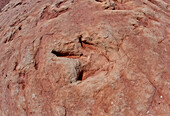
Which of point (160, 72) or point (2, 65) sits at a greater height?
point (2, 65)

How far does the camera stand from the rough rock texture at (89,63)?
2621 mm

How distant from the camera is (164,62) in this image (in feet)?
9.57

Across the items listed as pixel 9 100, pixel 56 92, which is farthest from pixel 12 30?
pixel 56 92

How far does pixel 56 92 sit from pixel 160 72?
206cm

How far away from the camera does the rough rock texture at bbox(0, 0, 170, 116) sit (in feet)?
8.60

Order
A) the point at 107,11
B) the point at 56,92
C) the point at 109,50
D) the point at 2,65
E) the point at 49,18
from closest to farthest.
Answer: the point at 56,92, the point at 109,50, the point at 2,65, the point at 107,11, the point at 49,18

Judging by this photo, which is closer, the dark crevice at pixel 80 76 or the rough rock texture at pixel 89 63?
the rough rock texture at pixel 89 63

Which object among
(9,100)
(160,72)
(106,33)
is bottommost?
(160,72)

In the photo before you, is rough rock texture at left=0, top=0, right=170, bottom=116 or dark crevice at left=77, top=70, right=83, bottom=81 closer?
rough rock texture at left=0, top=0, right=170, bottom=116

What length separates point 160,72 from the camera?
2814 mm

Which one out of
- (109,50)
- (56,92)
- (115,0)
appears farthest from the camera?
(115,0)

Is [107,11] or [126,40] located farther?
[107,11]

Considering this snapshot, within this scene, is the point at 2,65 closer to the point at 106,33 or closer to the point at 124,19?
the point at 106,33

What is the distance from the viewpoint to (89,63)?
9.99 feet
